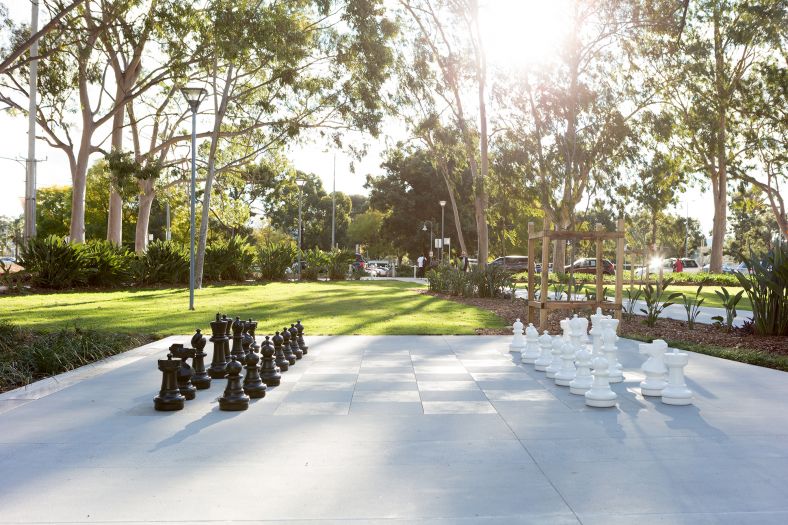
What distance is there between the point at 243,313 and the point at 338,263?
71.7 ft

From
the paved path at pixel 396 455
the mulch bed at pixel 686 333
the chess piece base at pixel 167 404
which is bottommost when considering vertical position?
the paved path at pixel 396 455

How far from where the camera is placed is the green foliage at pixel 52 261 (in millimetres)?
22594

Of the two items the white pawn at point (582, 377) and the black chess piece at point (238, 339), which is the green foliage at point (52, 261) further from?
the white pawn at point (582, 377)

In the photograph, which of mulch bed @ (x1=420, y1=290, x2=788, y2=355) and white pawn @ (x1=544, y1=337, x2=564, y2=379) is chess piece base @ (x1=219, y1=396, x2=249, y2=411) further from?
mulch bed @ (x1=420, y1=290, x2=788, y2=355)

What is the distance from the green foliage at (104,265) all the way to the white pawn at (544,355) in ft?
65.9

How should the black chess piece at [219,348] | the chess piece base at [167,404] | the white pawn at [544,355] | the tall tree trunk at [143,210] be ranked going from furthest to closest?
the tall tree trunk at [143,210]
the white pawn at [544,355]
the black chess piece at [219,348]
the chess piece base at [167,404]

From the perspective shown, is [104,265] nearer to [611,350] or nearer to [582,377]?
[611,350]

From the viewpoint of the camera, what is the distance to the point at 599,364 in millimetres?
5504

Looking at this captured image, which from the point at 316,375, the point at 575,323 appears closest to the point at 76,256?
the point at 316,375

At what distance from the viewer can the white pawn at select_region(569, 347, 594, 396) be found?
5.91 meters

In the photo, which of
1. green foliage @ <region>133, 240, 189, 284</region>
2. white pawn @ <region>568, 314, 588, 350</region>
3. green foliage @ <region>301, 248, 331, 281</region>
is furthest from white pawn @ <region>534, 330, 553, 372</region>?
green foliage @ <region>301, 248, 331, 281</region>

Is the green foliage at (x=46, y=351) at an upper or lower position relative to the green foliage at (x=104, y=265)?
lower

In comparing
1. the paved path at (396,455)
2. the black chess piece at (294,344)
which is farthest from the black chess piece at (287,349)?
the paved path at (396,455)

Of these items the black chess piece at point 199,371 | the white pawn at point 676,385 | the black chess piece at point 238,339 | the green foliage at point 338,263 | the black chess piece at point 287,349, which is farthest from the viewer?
the green foliage at point 338,263
